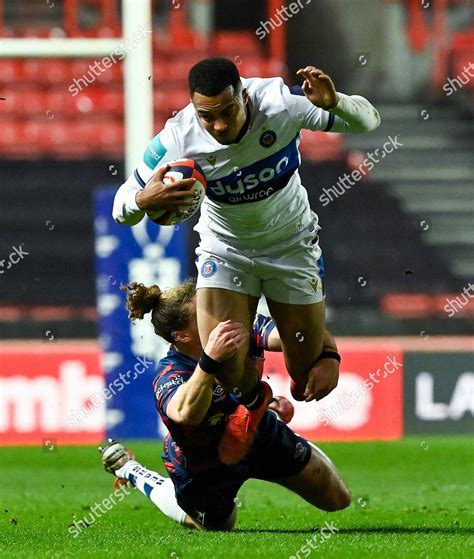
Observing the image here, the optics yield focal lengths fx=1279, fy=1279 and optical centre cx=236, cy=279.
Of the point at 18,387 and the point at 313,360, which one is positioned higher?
the point at 313,360

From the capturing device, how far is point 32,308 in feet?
46.9

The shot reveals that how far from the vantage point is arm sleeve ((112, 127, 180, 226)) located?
556 cm

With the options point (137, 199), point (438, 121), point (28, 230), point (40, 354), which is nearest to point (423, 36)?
point (438, 121)

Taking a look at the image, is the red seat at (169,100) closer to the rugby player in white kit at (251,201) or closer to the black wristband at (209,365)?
the rugby player in white kit at (251,201)

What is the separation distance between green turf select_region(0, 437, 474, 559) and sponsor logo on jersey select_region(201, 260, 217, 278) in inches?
48.1

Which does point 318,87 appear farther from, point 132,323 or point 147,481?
point 132,323

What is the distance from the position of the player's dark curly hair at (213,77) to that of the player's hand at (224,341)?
39.2 inches

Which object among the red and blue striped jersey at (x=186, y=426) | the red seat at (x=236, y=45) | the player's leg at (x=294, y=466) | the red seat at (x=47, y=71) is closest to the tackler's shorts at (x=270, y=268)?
the red and blue striped jersey at (x=186, y=426)

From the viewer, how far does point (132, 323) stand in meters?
10.2

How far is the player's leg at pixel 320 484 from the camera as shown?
20.4 ft

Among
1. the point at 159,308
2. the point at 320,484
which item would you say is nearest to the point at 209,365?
the point at 159,308

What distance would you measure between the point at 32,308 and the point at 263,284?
8.31 meters

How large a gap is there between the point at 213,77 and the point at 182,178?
46 centimetres

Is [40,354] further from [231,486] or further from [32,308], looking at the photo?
[231,486]
